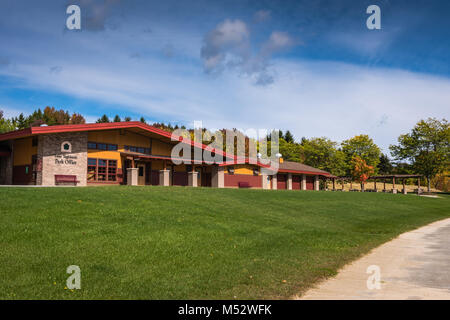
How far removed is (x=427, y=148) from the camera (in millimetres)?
68188

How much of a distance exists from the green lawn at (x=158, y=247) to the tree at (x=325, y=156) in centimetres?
5494

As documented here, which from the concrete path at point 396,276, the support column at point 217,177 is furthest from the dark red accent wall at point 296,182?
the concrete path at point 396,276

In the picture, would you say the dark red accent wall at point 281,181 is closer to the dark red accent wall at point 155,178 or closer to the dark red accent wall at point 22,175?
the dark red accent wall at point 155,178

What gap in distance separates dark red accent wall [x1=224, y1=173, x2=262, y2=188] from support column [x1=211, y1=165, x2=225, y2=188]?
3.28 ft

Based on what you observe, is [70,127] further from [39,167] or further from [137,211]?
[137,211]

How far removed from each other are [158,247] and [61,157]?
2013cm

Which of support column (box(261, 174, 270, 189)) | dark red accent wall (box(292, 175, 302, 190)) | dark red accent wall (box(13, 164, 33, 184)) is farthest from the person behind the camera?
dark red accent wall (box(292, 175, 302, 190))

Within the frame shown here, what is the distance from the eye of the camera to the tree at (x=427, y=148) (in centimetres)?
6438

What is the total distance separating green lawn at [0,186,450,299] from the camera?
7.19 meters

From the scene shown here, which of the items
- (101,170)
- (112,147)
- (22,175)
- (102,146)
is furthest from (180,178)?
(22,175)

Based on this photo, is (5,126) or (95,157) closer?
(95,157)

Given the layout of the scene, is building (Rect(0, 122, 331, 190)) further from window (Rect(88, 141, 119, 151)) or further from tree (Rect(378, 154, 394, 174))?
tree (Rect(378, 154, 394, 174))

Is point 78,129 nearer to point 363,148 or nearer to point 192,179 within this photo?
point 192,179

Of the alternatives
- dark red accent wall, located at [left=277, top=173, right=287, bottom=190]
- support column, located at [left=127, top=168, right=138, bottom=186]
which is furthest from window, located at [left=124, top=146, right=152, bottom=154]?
dark red accent wall, located at [left=277, top=173, right=287, bottom=190]
